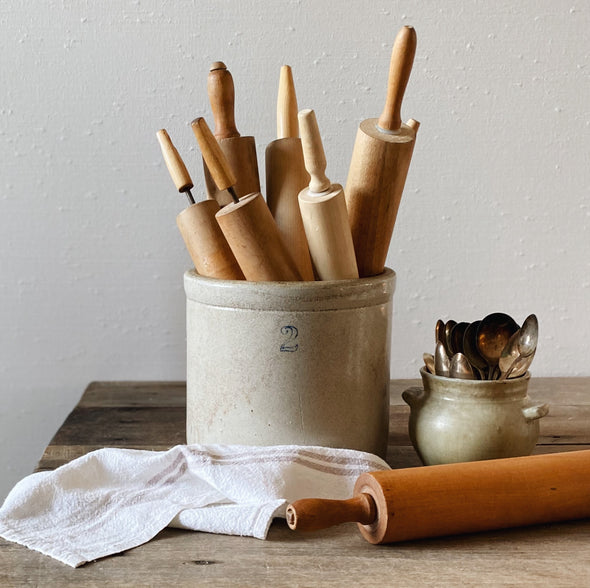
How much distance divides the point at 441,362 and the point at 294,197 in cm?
16

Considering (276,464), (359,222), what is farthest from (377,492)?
(359,222)

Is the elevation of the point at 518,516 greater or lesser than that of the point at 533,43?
lesser

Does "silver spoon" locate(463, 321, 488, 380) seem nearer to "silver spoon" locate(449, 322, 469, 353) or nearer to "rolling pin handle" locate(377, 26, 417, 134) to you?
"silver spoon" locate(449, 322, 469, 353)

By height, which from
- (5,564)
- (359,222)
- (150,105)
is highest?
(150,105)

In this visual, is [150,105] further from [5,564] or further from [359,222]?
[5,564]

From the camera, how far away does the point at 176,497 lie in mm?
531

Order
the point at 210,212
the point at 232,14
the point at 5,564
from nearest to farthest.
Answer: the point at 5,564
the point at 210,212
the point at 232,14

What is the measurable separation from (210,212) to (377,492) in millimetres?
240

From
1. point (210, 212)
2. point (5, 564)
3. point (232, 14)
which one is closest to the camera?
point (5, 564)

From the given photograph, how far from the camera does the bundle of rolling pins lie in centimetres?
54

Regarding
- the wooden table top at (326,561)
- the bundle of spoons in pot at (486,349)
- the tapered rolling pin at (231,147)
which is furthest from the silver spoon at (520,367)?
the tapered rolling pin at (231,147)

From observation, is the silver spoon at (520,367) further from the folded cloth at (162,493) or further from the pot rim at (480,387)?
the folded cloth at (162,493)

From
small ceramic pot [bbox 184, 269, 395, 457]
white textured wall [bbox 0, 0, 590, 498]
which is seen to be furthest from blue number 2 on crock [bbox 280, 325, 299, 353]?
white textured wall [bbox 0, 0, 590, 498]

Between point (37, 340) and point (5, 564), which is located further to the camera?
point (37, 340)
